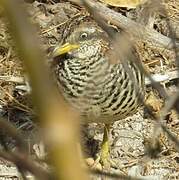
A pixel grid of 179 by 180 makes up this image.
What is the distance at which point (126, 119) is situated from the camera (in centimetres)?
407

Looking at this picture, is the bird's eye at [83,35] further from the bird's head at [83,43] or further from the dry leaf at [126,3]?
the dry leaf at [126,3]

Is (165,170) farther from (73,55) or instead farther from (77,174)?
(77,174)

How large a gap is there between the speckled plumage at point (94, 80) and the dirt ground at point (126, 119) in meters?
0.13

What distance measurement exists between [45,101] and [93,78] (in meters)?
2.69

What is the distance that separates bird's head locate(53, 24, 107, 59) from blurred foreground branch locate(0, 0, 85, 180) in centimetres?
263

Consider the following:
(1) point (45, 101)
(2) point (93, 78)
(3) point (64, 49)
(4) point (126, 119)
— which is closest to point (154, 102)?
(4) point (126, 119)

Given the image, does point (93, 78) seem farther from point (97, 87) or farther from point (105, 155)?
point (105, 155)

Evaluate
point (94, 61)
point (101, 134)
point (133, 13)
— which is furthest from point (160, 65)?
point (94, 61)

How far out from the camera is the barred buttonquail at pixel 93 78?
3.08 m

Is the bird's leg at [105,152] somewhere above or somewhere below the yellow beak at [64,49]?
below

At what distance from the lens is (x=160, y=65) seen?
4434mm

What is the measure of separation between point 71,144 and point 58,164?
0.02 meters

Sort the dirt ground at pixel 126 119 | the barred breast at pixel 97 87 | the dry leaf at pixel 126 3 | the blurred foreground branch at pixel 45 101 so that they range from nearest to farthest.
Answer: the blurred foreground branch at pixel 45 101
the barred breast at pixel 97 87
the dirt ground at pixel 126 119
the dry leaf at pixel 126 3

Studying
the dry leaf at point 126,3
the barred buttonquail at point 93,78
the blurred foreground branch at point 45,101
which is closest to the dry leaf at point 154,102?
the barred buttonquail at point 93,78
